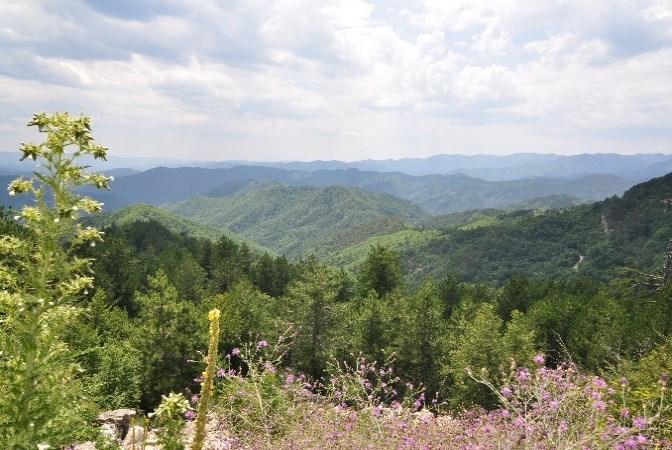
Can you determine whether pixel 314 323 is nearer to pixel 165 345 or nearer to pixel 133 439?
pixel 165 345

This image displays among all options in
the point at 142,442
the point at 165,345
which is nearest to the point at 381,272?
Result: the point at 165,345

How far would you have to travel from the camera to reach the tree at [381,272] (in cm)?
4678

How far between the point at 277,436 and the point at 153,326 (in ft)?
74.4

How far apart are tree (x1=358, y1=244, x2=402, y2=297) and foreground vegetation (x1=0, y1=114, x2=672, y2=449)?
0.67 ft

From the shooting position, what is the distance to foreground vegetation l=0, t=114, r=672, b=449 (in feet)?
17.2

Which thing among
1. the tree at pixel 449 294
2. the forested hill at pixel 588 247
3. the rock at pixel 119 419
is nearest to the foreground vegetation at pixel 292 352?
the tree at pixel 449 294

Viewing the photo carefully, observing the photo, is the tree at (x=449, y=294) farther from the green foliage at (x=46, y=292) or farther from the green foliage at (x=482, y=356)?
the green foliage at (x=46, y=292)

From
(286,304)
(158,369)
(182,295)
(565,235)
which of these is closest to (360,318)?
(286,304)

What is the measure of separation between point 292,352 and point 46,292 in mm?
27668

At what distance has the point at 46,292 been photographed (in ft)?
17.3

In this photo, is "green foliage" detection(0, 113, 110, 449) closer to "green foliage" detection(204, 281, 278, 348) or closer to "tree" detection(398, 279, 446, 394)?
"green foliage" detection(204, 281, 278, 348)

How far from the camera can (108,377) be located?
2509cm

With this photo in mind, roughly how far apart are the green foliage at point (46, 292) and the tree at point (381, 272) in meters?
41.9

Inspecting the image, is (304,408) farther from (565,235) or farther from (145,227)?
(565,235)
